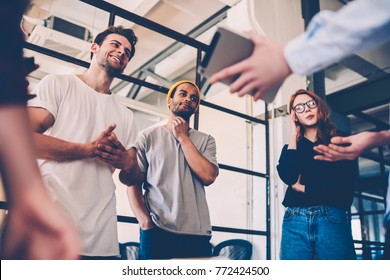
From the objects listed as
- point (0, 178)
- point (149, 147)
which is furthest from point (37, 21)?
point (0, 178)

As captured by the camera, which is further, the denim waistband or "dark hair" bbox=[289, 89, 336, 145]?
"dark hair" bbox=[289, 89, 336, 145]

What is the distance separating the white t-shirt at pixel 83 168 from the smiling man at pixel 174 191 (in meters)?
0.17

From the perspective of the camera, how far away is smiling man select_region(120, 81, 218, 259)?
129cm

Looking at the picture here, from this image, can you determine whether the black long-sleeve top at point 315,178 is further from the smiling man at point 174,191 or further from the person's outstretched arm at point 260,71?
the person's outstretched arm at point 260,71

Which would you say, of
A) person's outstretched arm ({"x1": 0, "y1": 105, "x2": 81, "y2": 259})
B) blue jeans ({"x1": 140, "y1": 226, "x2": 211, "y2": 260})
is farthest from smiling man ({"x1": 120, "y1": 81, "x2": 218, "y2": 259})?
person's outstretched arm ({"x1": 0, "y1": 105, "x2": 81, "y2": 259})

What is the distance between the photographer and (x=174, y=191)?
1.34 m

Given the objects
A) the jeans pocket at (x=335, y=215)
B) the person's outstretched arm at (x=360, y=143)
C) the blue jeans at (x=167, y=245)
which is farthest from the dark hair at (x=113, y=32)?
the jeans pocket at (x=335, y=215)

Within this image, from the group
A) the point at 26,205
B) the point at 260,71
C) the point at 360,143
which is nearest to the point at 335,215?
the point at 360,143

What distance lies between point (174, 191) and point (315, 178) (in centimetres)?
53

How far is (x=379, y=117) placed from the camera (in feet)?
6.09

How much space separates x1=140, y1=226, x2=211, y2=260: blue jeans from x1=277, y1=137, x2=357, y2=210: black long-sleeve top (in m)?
0.39

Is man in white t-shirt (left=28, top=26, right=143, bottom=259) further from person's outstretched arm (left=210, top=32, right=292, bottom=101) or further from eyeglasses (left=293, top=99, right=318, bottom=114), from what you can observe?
eyeglasses (left=293, top=99, right=318, bottom=114)

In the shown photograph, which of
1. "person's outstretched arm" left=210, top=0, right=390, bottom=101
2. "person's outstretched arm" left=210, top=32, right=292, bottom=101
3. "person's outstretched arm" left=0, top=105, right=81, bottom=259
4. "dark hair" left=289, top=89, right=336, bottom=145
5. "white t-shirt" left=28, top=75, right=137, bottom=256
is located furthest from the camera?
"dark hair" left=289, top=89, right=336, bottom=145

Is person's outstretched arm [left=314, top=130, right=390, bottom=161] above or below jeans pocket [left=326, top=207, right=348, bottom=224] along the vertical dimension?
above
